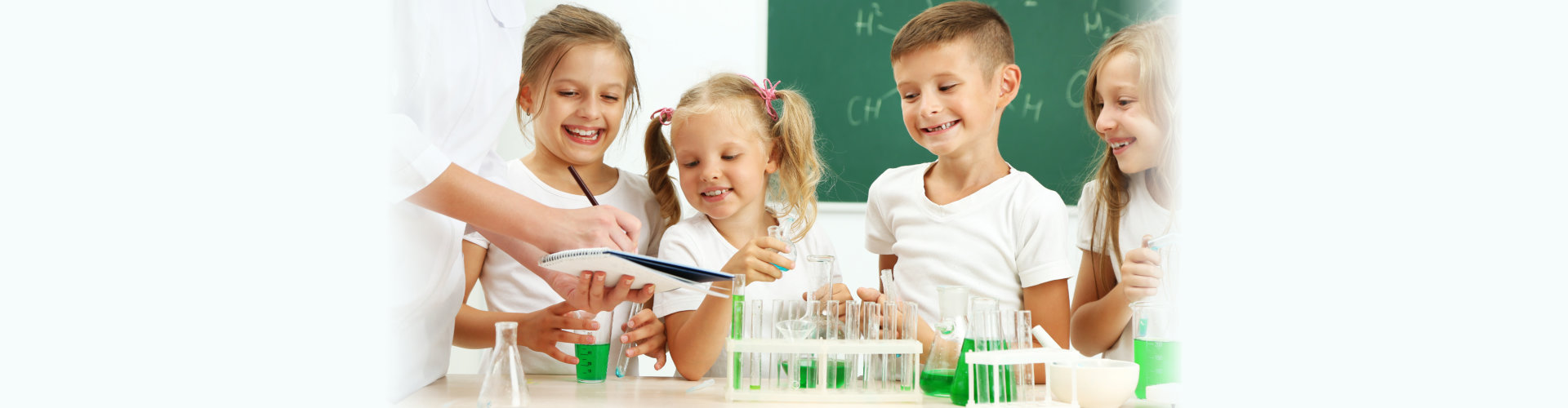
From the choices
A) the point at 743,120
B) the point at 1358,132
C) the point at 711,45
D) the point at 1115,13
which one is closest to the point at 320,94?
the point at 743,120

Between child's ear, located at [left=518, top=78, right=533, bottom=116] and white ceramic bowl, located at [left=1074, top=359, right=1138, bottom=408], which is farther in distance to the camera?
child's ear, located at [left=518, top=78, right=533, bottom=116]

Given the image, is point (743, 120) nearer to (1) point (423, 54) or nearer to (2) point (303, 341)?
(1) point (423, 54)

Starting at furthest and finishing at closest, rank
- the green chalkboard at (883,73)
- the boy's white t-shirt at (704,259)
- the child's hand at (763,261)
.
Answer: the green chalkboard at (883,73), the boy's white t-shirt at (704,259), the child's hand at (763,261)

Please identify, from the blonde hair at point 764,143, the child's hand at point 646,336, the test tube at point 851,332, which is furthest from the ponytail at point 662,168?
the test tube at point 851,332

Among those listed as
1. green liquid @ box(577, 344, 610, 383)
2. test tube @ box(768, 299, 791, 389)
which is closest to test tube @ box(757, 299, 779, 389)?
test tube @ box(768, 299, 791, 389)

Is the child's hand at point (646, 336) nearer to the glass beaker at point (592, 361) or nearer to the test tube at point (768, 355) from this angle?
the glass beaker at point (592, 361)

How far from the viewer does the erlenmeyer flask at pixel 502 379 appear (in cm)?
87

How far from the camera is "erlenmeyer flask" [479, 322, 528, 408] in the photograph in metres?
0.87

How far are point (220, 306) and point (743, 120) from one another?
0.81 metres

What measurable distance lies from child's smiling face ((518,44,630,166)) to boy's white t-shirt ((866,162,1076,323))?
498 mm

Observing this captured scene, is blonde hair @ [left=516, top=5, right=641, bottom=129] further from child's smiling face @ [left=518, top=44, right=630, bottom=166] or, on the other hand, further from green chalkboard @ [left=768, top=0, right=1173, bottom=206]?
green chalkboard @ [left=768, top=0, right=1173, bottom=206]

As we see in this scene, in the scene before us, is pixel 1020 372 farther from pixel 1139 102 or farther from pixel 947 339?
pixel 1139 102

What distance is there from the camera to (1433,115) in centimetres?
68

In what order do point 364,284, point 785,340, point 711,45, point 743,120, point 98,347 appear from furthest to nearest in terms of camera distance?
point 711,45
point 743,120
point 785,340
point 364,284
point 98,347
